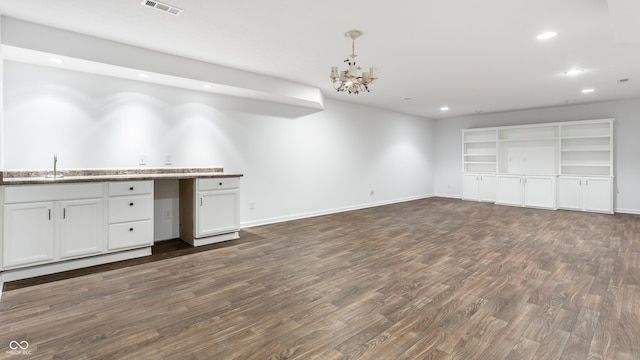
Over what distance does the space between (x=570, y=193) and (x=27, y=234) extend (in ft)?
31.0


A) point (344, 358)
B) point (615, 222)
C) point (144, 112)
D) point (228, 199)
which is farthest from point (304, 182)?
point (615, 222)

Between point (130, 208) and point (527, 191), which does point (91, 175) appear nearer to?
point (130, 208)

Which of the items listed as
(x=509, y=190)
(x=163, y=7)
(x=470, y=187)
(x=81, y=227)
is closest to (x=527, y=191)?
(x=509, y=190)

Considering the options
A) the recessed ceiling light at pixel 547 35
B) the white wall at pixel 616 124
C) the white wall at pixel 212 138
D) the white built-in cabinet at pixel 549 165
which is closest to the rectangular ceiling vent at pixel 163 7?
the white wall at pixel 212 138

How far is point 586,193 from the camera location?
6863mm

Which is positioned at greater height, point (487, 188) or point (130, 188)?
point (130, 188)

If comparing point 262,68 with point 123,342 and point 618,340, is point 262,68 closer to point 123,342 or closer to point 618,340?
point 123,342

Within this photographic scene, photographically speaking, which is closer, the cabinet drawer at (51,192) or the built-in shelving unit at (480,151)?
the cabinet drawer at (51,192)

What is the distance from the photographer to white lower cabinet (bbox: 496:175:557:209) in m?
7.16

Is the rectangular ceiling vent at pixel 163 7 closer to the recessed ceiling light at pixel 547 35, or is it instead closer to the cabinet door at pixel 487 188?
the recessed ceiling light at pixel 547 35

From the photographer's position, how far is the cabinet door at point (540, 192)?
23.4ft

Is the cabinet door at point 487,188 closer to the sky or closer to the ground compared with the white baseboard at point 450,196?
closer to the sky

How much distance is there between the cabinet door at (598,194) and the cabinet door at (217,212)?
7.49 metres
